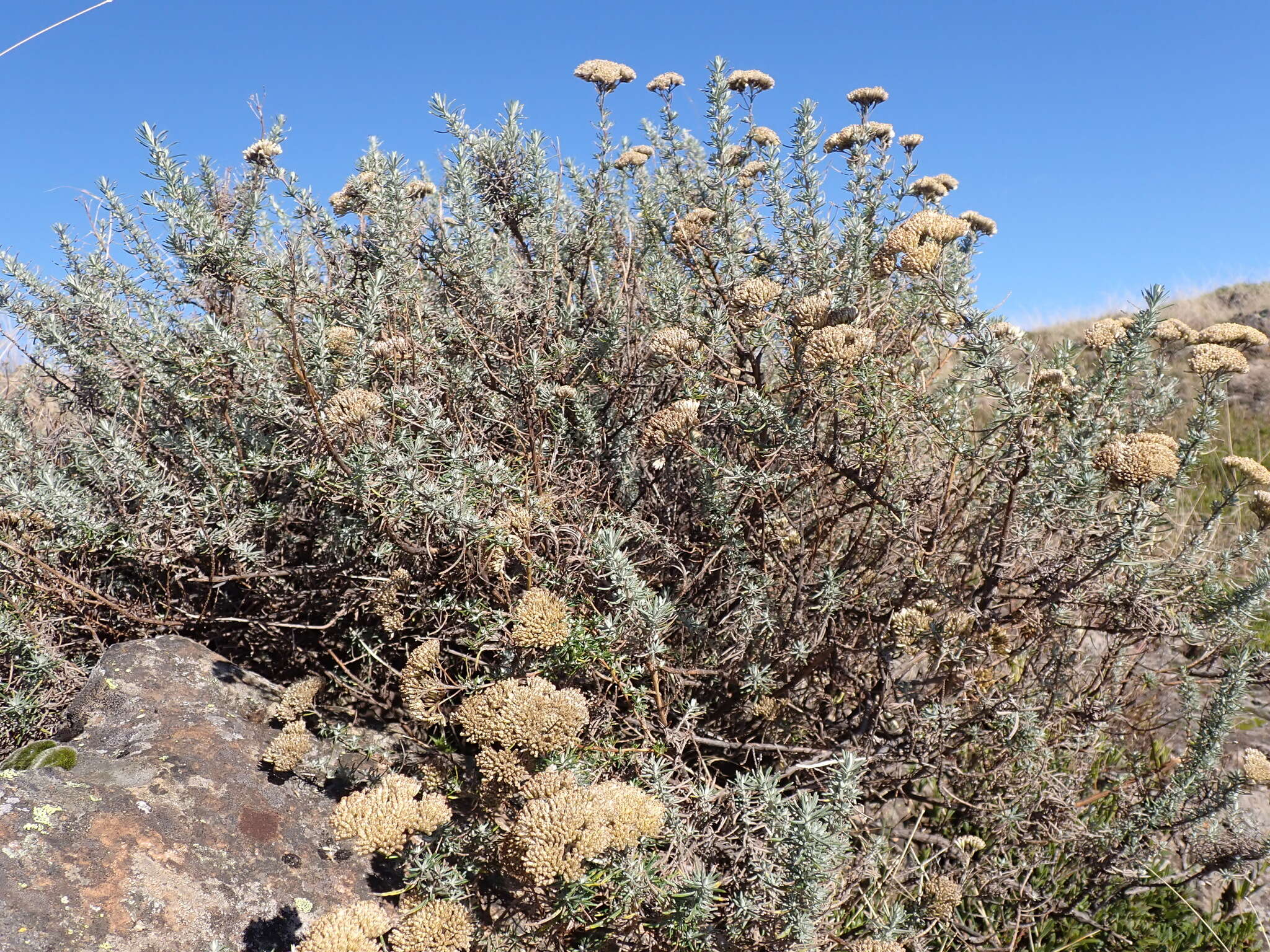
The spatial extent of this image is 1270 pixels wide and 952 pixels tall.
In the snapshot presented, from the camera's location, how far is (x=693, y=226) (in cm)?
293

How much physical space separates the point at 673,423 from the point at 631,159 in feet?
5.41

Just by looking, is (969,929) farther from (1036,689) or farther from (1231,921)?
(1231,921)

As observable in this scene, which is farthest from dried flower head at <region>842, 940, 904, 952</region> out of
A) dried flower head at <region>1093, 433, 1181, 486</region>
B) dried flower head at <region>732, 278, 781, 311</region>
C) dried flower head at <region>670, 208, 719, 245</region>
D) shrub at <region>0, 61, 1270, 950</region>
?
dried flower head at <region>670, 208, 719, 245</region>

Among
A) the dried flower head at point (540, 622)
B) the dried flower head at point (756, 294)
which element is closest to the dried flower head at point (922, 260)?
the dried flower head at point (756, 294)

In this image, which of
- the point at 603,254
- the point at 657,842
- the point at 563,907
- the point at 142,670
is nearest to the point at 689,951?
the point at 657,842

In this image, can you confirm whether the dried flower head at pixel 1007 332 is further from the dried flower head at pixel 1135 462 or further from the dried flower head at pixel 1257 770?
the dried flower head at pixel 1257 770

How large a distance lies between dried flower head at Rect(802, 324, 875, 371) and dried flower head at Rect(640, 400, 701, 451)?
420 mm

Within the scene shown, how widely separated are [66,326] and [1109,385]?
4417mm

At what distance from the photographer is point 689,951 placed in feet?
6.73

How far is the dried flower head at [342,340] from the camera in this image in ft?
8.90

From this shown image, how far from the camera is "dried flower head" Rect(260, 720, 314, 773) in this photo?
2.53 m

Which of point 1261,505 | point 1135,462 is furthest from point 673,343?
A: point 1261,505

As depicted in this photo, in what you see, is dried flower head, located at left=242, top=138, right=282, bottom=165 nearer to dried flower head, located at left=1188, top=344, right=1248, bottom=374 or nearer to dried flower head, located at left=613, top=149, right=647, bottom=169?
dried flower head, located at left=613, top=149, right=647, bottom=169

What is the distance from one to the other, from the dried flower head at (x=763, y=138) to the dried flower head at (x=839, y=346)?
134cm
